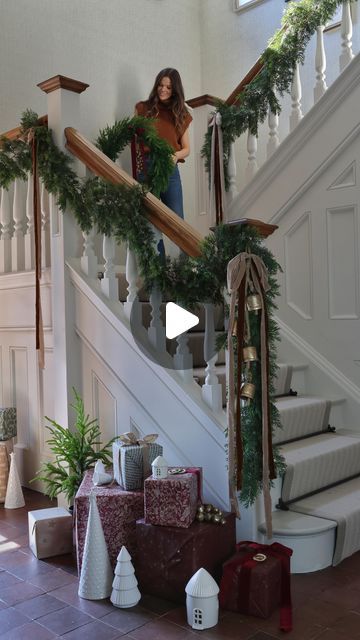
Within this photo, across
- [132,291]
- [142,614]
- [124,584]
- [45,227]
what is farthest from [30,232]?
[142,614]

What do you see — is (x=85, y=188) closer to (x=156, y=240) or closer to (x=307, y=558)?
(x=156, y=240)

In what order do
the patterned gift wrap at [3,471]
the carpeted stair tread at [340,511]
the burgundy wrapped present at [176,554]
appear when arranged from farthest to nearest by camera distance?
the patterned gift wrap at [3,471]
the carpeted stair tread at [340,511]
the burgundy wrapped present at [176,554]

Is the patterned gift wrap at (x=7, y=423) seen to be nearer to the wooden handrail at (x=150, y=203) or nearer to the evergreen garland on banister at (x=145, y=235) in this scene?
the evergreen garland on banister at (x=145, y=235)

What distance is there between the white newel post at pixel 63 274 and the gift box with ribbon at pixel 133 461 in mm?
863

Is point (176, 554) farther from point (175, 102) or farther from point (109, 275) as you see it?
point (175, 102)

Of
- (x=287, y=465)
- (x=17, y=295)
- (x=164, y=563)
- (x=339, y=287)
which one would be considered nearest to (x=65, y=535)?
(x=164, y=563)

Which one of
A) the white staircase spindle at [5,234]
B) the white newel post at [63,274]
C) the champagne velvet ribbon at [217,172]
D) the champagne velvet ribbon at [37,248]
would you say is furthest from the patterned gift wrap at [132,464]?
the champagne velvet ribbon at [217,172]

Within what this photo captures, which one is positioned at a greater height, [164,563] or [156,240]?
[156,240]

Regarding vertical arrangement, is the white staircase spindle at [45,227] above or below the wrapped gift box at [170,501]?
above

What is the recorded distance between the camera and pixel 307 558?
2.71 m

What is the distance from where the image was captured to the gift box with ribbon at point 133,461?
2.69 meters

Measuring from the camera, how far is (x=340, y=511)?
9.48ft

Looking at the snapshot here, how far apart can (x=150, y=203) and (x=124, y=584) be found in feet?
5.69

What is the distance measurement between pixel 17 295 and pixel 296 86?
7.54 feet
